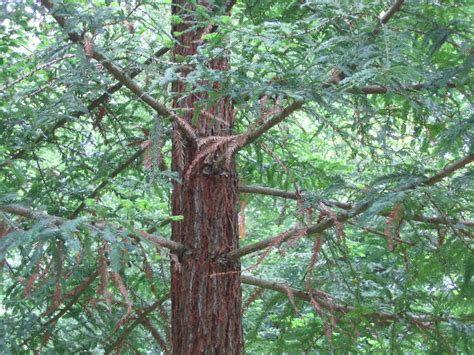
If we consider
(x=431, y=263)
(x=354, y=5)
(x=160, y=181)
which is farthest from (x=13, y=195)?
(x=431, y=263)

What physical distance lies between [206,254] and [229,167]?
58 centimetres

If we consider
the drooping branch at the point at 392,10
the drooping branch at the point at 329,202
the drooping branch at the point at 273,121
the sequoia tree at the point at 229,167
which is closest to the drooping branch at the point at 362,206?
the sequoia tree at the point at 229,167

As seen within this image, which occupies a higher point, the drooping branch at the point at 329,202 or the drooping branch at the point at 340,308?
the drooping branch at the point at 329,202

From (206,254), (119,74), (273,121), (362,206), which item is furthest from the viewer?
(206,254)

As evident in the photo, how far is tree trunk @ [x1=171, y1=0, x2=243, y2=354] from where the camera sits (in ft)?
12.7

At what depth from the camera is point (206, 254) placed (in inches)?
156

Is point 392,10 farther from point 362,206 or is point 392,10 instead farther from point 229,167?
point 229,167

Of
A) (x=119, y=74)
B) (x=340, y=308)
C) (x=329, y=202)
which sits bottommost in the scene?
(x=340, y=308)

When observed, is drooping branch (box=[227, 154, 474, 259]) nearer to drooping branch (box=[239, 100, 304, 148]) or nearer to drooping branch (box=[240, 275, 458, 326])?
drooping branch (box=[239, 100, 304, 148])

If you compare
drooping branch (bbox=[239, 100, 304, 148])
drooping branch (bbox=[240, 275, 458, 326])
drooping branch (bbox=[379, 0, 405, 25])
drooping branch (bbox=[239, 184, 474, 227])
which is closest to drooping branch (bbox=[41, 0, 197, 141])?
drooping branch (bbox=[239, 100, 304, 148])

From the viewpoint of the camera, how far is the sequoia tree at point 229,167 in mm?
2814

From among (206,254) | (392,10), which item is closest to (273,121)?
(392,10)

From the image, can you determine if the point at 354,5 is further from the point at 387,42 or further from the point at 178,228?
the point at 178,228

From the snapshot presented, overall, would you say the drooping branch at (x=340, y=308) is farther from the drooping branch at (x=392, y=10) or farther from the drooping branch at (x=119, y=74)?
the drooping branch at (x=392, y=10)
